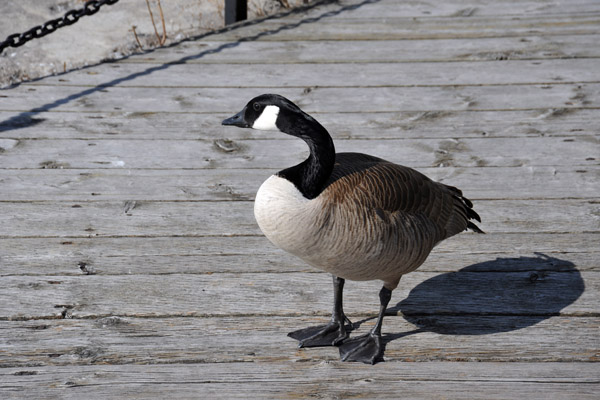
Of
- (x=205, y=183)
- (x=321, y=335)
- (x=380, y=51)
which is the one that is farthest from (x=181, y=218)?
(x=380, y=51)

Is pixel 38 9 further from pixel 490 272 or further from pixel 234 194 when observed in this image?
pixel 490 272

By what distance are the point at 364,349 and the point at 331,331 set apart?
17 cm

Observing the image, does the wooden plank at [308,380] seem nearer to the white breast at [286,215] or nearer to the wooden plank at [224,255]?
the white breast at [286,215]

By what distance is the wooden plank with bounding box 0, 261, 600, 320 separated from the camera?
2.83 meters

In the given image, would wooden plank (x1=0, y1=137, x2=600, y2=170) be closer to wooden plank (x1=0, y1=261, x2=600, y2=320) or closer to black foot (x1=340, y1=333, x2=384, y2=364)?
wooden plank (x1=0, y1=261, x2=600, y2=320)

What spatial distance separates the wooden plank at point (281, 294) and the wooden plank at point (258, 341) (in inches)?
2.2

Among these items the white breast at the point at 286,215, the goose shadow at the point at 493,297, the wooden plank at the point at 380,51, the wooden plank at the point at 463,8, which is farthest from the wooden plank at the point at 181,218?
the wooden plank at the point at 463,8

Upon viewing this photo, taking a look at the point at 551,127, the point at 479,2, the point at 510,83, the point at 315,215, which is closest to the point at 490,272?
the point at 315,215

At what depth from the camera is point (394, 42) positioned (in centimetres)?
555

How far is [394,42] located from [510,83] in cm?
106

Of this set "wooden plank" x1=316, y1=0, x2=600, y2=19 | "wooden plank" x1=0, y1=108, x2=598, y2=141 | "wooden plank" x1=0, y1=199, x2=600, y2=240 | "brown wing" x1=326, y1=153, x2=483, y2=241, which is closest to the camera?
"brown wing" x1=326, y1=153, x2=483, y2=241

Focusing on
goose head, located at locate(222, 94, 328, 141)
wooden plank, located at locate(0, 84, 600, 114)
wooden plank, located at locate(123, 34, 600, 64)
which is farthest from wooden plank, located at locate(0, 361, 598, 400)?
wooden plank, located at locate(123, 34, 600, 64)

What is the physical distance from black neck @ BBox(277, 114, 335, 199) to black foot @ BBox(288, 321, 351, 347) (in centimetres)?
61

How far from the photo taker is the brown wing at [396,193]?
238 centimetres
